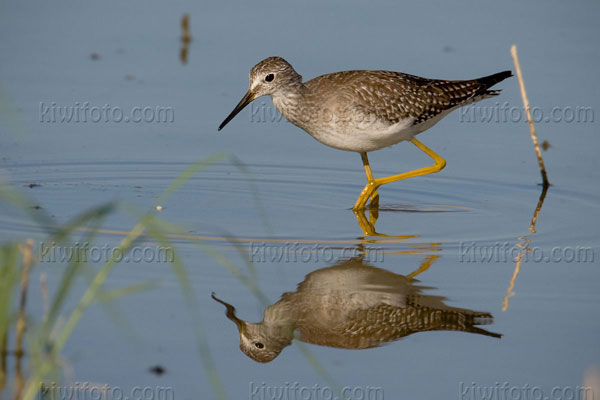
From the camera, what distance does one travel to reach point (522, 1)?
1691 cm

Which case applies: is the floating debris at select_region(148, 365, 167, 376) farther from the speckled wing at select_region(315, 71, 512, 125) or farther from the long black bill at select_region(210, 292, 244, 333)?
the speckled wing at select_region(315, 71, 512, 125)

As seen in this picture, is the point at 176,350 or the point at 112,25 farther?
the point at 112,25

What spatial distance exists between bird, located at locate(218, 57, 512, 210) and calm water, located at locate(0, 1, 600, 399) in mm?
713

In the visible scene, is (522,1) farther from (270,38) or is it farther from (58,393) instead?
(58,393)

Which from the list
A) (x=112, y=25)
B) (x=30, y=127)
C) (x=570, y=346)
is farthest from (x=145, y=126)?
(x=570, y=346)

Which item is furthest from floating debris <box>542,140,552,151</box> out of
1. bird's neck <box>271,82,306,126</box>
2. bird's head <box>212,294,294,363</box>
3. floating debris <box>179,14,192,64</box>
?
bird's head <box>212,294,294,363</box>

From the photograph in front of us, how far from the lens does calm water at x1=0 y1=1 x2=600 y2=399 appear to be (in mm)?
7102

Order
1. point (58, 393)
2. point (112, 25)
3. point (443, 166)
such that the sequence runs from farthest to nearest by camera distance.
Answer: point (112, 25) → point (443, 166) → point (58, 393)

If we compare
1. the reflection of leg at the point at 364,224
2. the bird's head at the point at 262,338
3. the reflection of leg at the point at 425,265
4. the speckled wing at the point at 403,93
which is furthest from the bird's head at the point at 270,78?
the bird's head at the point at 262,338

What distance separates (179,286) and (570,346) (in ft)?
10.3

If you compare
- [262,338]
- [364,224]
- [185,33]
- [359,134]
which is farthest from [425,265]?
[185,33]

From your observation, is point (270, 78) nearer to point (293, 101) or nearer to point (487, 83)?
point (293, 101)

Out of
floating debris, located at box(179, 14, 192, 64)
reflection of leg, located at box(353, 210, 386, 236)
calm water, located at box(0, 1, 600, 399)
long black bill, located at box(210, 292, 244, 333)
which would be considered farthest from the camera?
floating debris, located at box(179, 14, 192, 64)

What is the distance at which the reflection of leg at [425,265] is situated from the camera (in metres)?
8.77
